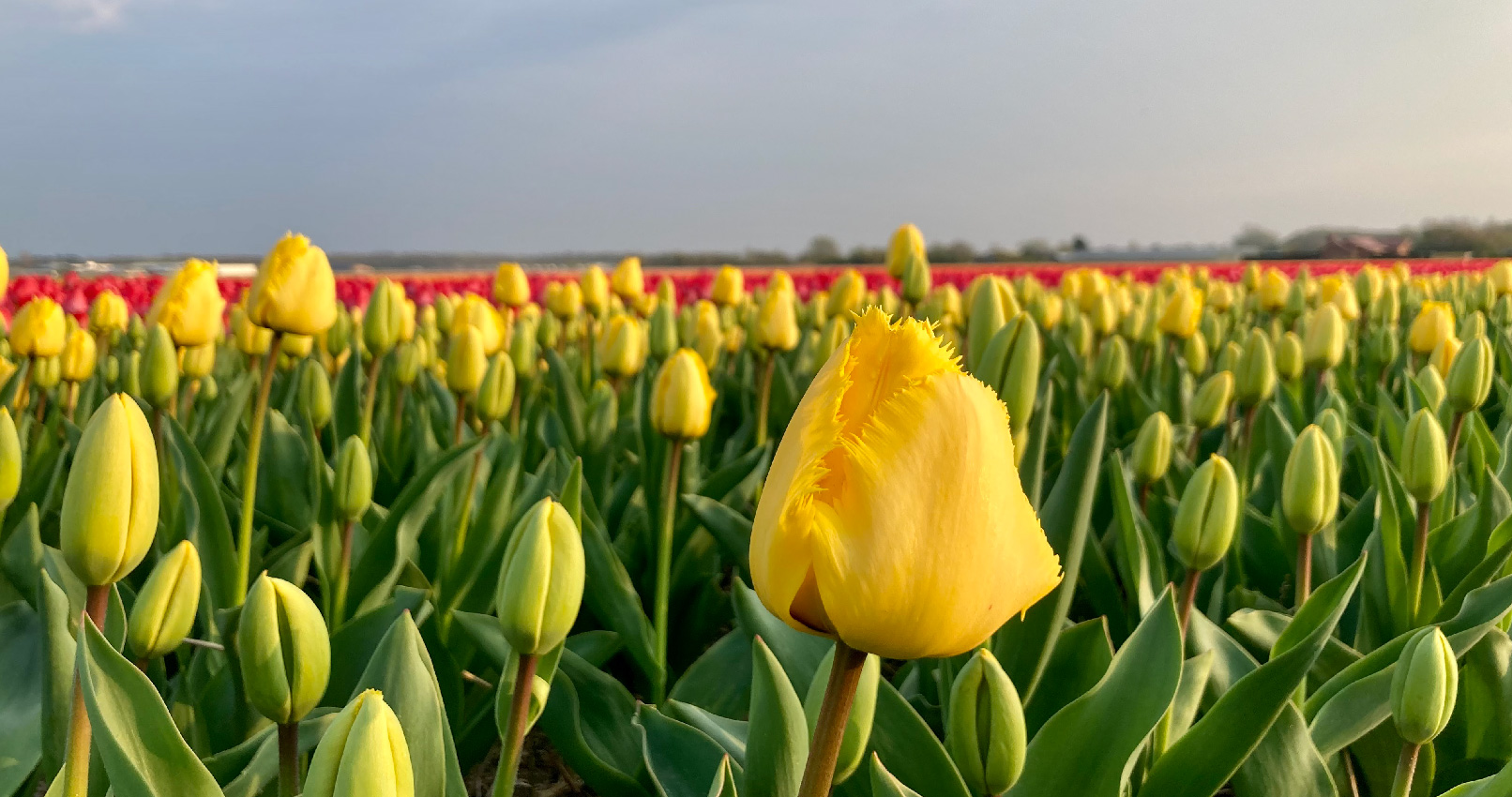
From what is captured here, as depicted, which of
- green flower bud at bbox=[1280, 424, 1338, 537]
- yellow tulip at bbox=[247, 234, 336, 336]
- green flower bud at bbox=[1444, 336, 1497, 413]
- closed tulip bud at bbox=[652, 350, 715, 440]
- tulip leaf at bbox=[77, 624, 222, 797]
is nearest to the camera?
tulip leaf at bbox=[77, 624, 222, 797]

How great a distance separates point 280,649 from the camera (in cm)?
83

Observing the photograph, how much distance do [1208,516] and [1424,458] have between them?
482 mm

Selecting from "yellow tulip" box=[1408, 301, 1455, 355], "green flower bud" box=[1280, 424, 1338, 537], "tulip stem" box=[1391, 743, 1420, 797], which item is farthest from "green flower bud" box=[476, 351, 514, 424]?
"yellow tulip" box=[1408, 301, 1455, 355]

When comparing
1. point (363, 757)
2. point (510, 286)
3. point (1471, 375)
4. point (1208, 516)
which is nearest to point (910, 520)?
point (363, 757)

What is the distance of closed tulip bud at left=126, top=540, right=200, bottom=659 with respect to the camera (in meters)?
0.95

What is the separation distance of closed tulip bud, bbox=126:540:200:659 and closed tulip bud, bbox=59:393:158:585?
116mm

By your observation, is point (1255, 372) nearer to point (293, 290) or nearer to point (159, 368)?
point (293, 290)

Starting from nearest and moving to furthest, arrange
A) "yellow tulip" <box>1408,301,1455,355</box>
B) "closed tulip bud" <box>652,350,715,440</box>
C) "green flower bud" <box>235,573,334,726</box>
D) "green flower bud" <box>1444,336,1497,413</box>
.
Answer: "green flower bud" <box>235,573,334,726</box> → "closed tulip bud" <box>652,350,715,440</box> → "green flower bud" <box>1444,336,1497,413</box> → "yellow tulip" <box>1408,301,1455,355</box>

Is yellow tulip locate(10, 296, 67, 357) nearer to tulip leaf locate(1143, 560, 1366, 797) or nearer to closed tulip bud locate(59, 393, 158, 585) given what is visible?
closed tulip bud locate(59, 393, 158, 585)

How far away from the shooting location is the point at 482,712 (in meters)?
1.46

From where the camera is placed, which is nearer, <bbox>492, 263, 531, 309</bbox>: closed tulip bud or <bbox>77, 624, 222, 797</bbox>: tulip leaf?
<bbox>77, 624, 222, 797</bbox>: tulip leaf

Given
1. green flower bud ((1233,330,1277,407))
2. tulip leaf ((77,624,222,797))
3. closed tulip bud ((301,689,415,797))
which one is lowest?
tulip leaf ((77,624,222,797))

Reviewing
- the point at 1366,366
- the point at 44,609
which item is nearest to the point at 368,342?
the point at 44,609

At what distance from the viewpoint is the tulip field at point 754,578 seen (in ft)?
1.88
